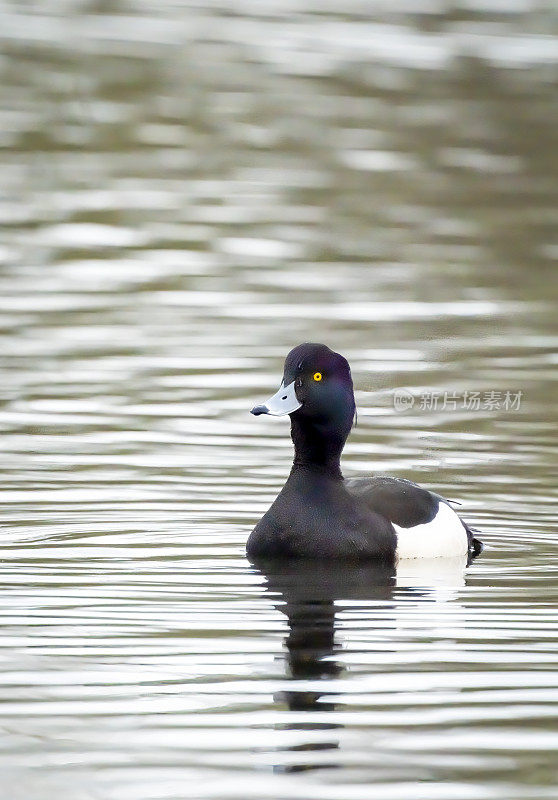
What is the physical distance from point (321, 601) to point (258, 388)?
5008 millimetres

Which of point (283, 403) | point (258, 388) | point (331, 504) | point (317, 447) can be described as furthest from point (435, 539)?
point (258, 388)

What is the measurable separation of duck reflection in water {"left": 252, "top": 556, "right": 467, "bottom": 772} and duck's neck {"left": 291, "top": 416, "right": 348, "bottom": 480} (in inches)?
21.9

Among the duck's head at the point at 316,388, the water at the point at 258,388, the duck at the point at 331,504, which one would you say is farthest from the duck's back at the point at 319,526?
the duck's head at the point at 316,388

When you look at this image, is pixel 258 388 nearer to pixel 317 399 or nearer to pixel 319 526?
pixel 317 399

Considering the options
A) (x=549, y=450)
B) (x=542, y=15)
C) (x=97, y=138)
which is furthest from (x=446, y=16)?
(x=549, y=450)

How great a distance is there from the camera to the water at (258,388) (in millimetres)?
6164

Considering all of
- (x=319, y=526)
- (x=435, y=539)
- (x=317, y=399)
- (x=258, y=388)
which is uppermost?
(x=317, y=399)

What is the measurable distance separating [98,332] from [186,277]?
2.05 meters

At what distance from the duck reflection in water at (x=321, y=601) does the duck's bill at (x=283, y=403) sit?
0.75m

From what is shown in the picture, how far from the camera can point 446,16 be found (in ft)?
107

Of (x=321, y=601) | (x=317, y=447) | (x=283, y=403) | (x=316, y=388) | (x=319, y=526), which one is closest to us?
(x=321, y=601)

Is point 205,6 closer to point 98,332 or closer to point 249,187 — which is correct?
point 249,187

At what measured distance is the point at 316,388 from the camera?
941cm

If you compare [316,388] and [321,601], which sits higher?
[316,388]
